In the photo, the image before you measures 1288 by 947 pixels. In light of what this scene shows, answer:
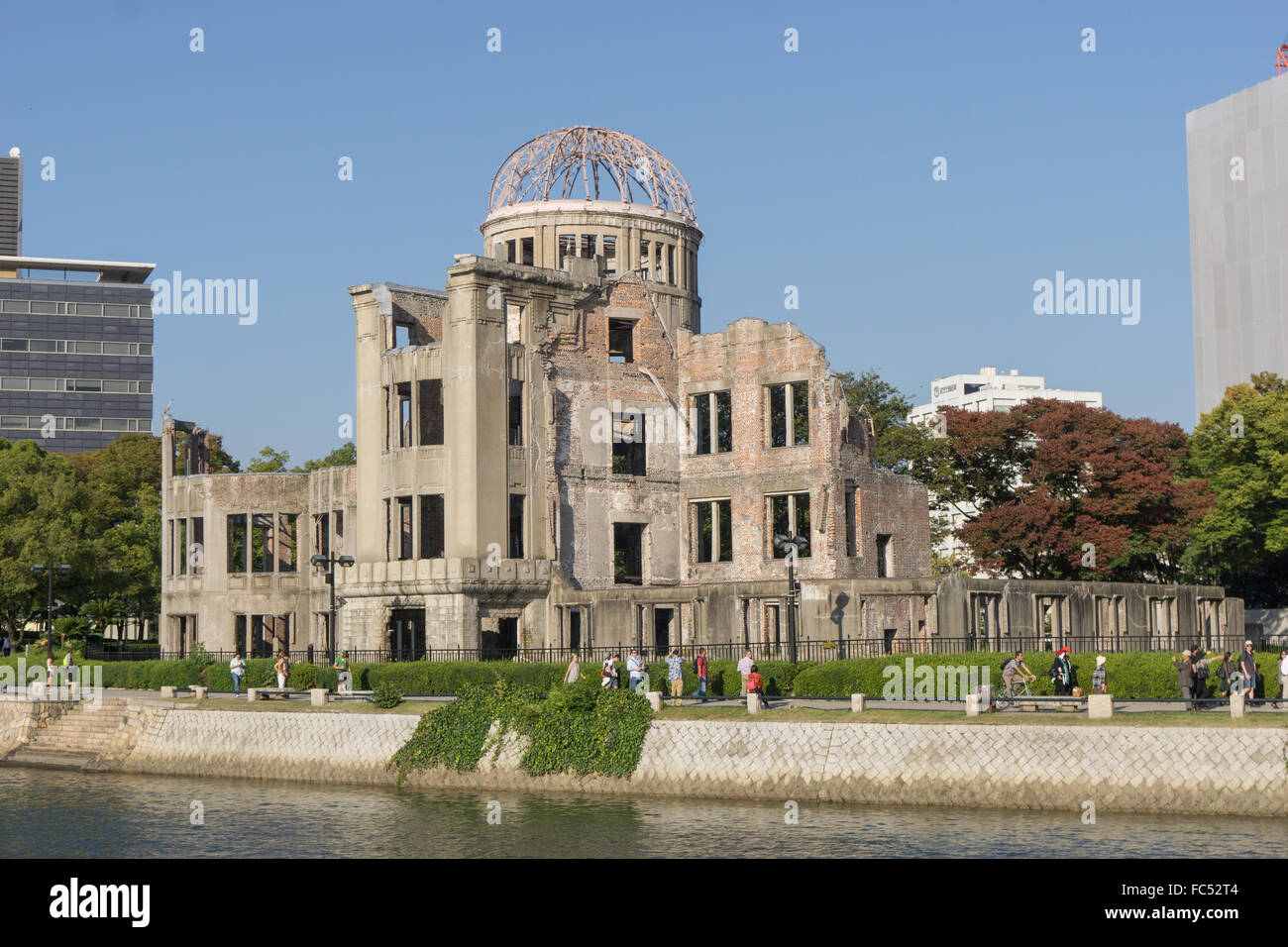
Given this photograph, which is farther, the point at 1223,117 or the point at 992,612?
the point at 1223,117

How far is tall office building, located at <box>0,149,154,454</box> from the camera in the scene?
150 metres

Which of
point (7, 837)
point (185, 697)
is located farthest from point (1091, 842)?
point (185, 697)

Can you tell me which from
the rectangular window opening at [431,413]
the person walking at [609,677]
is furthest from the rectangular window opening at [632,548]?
the person walking at [609,677]

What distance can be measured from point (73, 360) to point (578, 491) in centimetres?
10723

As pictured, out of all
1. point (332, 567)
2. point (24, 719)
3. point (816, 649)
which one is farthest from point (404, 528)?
point (816, 649)

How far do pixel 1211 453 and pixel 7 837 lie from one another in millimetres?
53688

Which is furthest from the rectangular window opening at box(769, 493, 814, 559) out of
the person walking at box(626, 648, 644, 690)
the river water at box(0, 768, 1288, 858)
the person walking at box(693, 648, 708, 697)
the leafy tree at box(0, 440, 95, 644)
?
the leafy tree at box(0, 440, 95, 644)

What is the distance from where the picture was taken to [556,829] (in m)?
30.1

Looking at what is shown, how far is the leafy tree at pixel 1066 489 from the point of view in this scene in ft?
211

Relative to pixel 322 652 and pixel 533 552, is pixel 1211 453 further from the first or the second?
pixel 322 652

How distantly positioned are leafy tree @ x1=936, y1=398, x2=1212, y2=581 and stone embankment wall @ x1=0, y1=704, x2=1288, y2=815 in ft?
108

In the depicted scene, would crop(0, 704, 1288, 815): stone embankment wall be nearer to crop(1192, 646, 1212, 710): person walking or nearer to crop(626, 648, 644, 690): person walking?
crop(626, 648, 644, 690): person walking

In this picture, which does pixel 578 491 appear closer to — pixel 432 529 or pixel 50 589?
pixel 432 529

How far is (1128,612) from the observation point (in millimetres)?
54562
